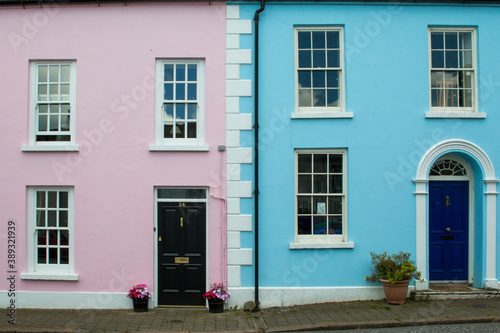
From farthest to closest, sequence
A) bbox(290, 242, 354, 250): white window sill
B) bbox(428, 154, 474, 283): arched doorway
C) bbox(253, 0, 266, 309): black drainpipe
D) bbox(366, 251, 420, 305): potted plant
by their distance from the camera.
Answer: bbox(428, 154, 474, 283): arched doorway → bbox(290, 242, 354, 250): white window sill → bbox(253, 0, 266, 309): black drainpipe → bbox(366, 251, 420, 305): potted plant

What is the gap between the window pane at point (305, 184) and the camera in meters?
10.4

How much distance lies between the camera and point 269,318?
9.23 meters

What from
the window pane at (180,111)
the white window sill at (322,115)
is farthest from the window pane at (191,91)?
the white window sill at (322,115)

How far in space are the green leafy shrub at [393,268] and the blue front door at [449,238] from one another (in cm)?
92

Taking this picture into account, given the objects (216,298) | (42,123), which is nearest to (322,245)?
(216,298)

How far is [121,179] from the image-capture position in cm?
1019

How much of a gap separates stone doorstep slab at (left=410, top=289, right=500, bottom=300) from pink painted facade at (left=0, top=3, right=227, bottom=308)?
13.9ft

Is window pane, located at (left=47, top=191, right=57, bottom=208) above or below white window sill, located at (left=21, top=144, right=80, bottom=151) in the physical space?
below

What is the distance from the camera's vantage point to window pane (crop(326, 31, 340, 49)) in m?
10.5

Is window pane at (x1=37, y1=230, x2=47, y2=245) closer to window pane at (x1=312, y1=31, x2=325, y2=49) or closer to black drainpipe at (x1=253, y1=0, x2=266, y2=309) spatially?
black drainpipe at (x1=253, y1=0, x2=266, y2=309)

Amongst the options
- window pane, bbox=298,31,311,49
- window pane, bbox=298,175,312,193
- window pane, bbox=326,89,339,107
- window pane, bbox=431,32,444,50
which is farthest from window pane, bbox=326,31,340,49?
window pane, bbox=298,175,312,193

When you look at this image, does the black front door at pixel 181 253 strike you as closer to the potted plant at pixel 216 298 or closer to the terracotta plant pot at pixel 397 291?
the potted plant at pixel 216 298

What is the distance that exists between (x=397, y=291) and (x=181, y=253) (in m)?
4.69

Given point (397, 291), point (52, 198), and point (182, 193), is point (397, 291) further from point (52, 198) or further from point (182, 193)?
point (52, 198)
